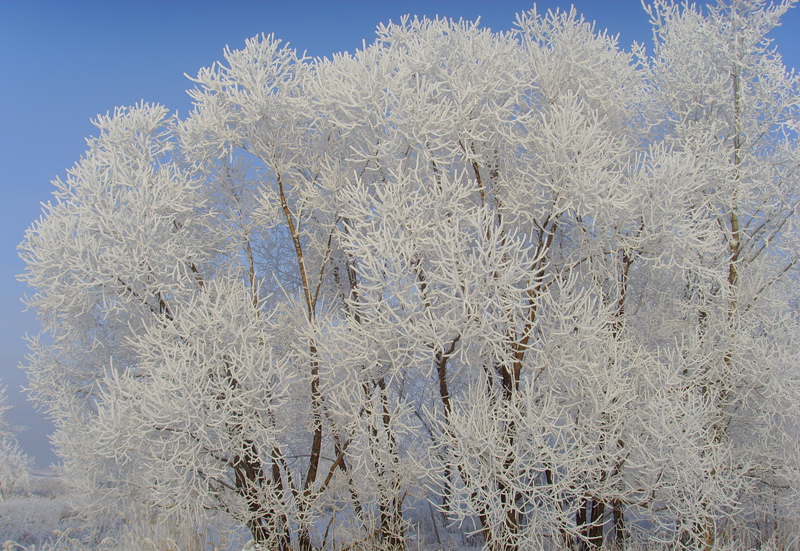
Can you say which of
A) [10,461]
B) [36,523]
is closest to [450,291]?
[36,523]

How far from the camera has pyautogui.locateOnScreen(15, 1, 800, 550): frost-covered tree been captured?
6727 millimetres

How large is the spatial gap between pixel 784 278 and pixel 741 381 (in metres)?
3.03

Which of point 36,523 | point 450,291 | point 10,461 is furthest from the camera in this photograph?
point 10,461

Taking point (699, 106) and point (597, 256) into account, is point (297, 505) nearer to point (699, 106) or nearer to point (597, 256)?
point (597, 256)

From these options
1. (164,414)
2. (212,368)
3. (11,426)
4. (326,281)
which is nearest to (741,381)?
(326,281)

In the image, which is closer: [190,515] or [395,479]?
[190,515]

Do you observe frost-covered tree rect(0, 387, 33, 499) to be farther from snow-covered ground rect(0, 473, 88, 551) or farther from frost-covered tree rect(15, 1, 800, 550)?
frost-covered tree rect(15, 1, 800, 550)

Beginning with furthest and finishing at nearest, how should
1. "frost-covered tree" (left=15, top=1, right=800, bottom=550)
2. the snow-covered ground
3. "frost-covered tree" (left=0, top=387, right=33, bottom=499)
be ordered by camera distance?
"frost-covered tree" (left=0, top=387, right=33, bottom=499)
the snow-covered ground
"frost-covered tree" (left=15, top=1, right=800, bottom=550)

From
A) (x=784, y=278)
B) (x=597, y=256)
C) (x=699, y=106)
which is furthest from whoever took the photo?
(x=784, y=278)

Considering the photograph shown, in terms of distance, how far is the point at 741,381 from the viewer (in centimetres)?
873

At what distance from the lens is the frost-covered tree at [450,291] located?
6727 millimetres

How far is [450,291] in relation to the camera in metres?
6.93

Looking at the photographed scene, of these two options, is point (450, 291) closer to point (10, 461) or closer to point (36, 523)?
point (36, 523)

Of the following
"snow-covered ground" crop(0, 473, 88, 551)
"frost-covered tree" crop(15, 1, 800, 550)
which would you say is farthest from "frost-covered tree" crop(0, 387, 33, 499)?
"frost-covered tree" crop(15, 1, 800, 550)
